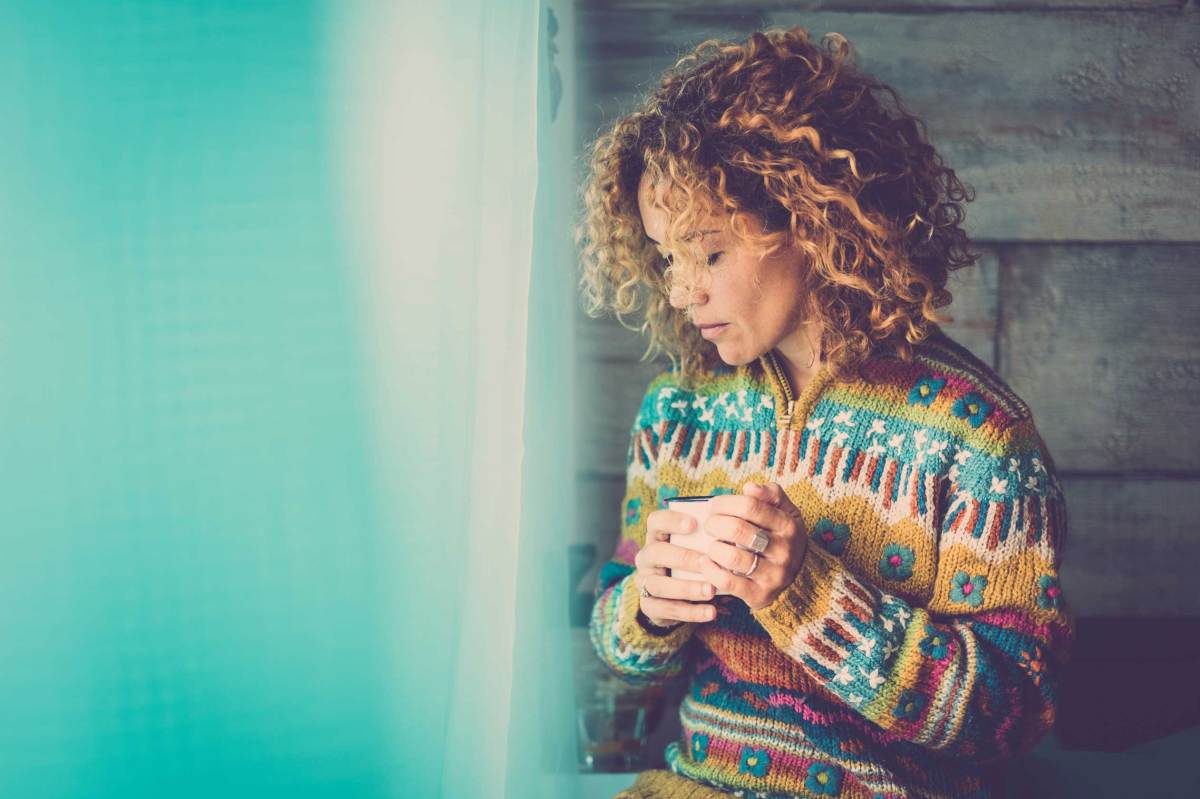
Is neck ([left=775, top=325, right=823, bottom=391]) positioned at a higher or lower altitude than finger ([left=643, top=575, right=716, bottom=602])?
higher

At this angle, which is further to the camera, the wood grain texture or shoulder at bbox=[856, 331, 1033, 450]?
the wood grain texture

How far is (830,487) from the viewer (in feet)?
2.72

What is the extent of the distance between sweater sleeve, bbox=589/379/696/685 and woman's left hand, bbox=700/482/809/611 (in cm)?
16

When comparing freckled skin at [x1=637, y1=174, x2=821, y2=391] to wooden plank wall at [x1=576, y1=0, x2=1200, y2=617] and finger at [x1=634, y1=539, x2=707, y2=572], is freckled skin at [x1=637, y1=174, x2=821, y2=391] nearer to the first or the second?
finger at [x1=634, y1=539, x2=707, y2=572]

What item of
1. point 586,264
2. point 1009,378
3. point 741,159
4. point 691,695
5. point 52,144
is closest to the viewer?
point 52,144

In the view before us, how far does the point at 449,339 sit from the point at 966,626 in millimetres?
498

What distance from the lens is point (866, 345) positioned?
825mm

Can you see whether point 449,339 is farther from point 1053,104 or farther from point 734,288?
point 1053,104

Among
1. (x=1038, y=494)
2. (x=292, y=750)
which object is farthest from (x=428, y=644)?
(x=1038, y=494)

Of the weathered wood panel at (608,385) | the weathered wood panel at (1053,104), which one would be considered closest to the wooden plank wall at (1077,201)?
the weathered wood panel at (1053,104)

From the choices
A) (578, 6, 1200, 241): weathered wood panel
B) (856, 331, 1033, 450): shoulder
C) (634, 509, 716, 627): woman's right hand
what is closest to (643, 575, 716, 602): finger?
(634, 509, 716, 627): woman's right hand

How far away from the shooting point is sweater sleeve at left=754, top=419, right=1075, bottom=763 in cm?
73

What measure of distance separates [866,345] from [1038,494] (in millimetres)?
192

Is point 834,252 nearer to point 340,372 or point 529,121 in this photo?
point 529,121
